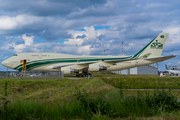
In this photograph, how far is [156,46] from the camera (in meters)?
38.1

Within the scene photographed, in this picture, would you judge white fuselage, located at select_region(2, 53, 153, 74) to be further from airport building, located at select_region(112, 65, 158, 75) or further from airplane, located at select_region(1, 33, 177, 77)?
airport building, located at select_region(112, 65, 158, 75)

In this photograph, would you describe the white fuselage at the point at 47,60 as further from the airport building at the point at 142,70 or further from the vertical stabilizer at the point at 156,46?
the airport building at the point at 142,70

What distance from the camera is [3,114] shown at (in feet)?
20.8

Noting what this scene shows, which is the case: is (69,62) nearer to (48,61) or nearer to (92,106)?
(48,61)

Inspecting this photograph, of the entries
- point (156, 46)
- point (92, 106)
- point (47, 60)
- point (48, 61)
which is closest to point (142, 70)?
point (156, 46)

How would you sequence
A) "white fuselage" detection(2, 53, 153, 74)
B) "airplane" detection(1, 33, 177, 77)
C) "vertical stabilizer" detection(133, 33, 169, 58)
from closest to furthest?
"airplane" detection(1, 33, 177, 77) < "white fuselage" detection(2, 53, 153, 74) < "vertical stabilizer" detection(133, 33, 169, 58)

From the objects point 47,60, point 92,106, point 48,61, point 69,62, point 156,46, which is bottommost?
point 92,106

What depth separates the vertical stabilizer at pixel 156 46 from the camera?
A: 37969mm

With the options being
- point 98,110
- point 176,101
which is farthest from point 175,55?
point 98,110

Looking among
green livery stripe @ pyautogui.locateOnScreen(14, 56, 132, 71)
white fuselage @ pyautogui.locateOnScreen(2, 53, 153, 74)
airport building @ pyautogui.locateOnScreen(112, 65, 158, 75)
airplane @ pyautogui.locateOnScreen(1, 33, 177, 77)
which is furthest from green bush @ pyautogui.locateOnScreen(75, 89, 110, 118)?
airport building @ pyautogui.locateOnScreen(112, 65, 158, 75)

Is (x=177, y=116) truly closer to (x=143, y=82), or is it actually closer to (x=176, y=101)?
(x=176, y=101)

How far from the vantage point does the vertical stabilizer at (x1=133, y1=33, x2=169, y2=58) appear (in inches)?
1495

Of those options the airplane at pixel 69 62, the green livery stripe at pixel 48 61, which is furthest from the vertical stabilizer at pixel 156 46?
the green livery stripe at pixel 48 61

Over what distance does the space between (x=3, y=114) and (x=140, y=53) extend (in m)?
34.6
